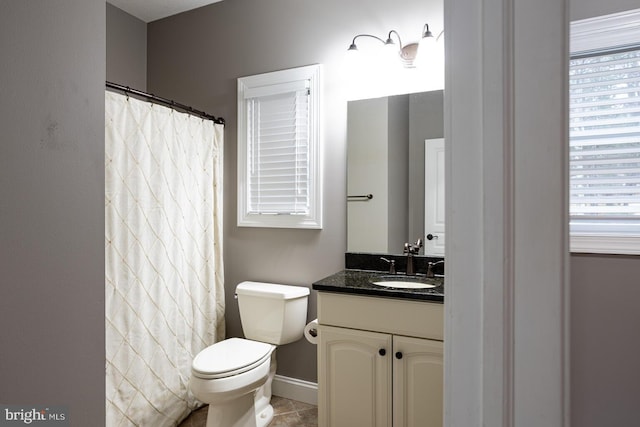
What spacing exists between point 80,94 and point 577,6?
1.09 m

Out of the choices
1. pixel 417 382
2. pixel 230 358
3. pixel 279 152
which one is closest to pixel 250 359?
pixel 230 358

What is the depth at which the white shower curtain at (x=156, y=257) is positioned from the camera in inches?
73.6

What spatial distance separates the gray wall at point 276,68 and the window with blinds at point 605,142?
1785 mm

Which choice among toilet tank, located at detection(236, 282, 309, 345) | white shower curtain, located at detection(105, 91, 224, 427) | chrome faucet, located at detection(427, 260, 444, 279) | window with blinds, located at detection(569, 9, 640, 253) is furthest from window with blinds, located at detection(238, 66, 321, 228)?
window with blinds, located at detection(569, 9, 640, 253)

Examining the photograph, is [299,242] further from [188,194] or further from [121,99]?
[121,99]

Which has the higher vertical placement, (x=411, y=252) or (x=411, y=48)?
(x=411, y=48)

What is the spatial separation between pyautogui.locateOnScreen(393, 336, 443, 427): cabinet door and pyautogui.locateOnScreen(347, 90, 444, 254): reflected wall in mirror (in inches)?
24.7

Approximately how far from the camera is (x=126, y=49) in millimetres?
2809

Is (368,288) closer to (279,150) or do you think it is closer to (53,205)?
(279,150)

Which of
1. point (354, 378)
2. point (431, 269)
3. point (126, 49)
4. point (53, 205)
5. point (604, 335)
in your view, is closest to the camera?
point (604, 335)

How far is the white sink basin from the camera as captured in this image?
6.32 feet

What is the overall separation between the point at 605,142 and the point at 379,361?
1.48 m

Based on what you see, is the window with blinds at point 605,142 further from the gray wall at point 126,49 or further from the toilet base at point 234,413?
the gray wall at point 126,49

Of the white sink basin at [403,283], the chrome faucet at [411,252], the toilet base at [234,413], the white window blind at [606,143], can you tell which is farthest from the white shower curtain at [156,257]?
the white window blind at [606,143]
